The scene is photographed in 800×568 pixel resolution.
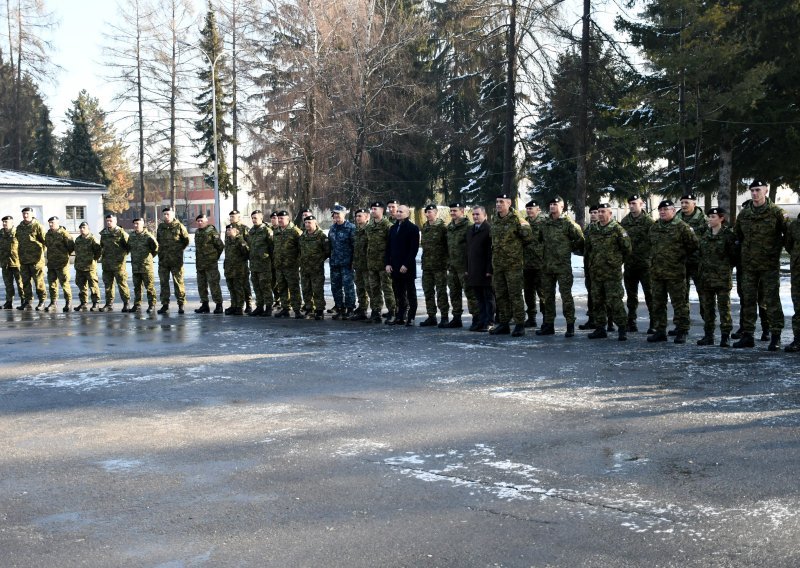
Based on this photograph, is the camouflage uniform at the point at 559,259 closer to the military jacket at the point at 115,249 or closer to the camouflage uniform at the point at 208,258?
the camouflage uniform at the point at 208,258

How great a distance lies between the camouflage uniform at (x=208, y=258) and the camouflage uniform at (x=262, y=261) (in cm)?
83

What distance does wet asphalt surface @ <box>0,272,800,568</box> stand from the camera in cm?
472

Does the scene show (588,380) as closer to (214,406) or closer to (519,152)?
(214,406)

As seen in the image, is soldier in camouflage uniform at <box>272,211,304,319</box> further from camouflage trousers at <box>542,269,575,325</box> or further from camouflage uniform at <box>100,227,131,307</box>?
camouflage trousers at <box>542,269,575,325</box>

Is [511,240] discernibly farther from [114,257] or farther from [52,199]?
[52,199]

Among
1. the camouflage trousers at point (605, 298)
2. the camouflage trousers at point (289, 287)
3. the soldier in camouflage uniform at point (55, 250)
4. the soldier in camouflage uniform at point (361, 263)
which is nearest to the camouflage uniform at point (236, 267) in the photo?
the camouflage trousers at point (289, 287)

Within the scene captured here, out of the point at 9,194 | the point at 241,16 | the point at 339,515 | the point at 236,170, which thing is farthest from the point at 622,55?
the point at 339,515

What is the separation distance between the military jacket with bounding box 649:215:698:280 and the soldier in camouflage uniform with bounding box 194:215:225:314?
8.66 m

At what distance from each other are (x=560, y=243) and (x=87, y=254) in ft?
34.9

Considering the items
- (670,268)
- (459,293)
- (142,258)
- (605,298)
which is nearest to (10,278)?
(142,258)

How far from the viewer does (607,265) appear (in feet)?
42.0

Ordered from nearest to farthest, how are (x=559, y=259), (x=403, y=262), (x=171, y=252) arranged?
1. (x=559, y=259)
2. (x=403, y=262)
3. (x=171, y=252)

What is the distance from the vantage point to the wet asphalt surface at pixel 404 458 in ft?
15.5

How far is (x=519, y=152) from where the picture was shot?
44.5 metres
